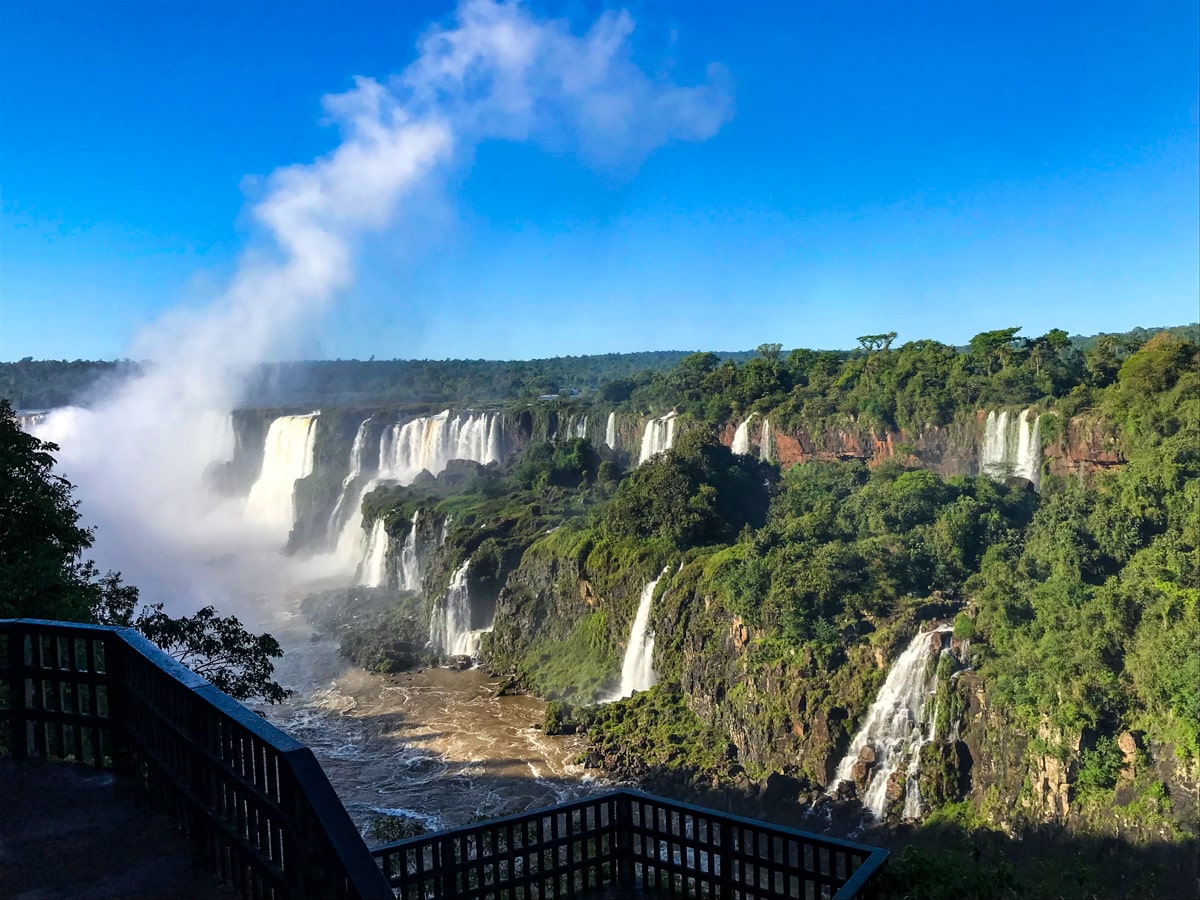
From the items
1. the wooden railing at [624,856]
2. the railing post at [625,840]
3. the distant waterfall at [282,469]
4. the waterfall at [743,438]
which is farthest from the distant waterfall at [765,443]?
the wooden railing at [624,856]

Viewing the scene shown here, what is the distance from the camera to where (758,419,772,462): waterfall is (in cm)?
3703

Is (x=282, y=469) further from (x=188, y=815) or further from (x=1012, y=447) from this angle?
(x=188, y=815)

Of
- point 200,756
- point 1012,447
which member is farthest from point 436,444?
point 200,756

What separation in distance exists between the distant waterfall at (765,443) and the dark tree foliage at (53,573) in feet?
85.6

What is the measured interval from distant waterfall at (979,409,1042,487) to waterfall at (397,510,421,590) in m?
22.8

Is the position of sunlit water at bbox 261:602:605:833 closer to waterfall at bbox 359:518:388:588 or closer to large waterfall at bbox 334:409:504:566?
waterfall at bbox 359:518:388:588

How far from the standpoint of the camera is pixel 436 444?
158ft

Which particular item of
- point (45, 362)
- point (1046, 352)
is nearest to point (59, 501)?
point (1046, 352)

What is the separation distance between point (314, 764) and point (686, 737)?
20190mm

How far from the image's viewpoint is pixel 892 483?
2777 cm

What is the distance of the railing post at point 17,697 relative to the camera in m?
4.91

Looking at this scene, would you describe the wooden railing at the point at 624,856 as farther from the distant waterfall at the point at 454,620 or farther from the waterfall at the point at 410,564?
the waterfall at the point at 410,564

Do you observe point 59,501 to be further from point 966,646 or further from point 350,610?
point 350,610

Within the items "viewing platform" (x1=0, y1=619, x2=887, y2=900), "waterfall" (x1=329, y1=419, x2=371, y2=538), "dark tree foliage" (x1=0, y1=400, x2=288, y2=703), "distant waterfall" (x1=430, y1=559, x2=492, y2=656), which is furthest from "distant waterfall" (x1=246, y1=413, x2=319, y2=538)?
"viewing platform" (x1=0, y1=619, x2=887, y2=900)
